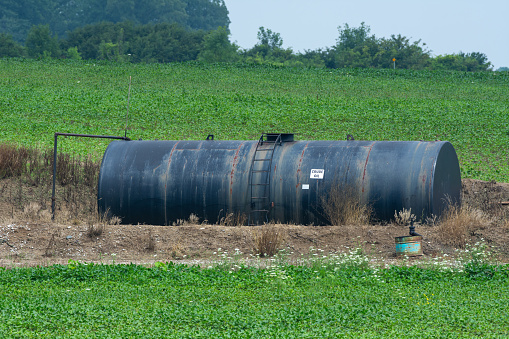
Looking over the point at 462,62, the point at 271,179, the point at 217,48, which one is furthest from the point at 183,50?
the point at 271,179

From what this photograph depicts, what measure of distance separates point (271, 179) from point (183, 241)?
3.00 meters

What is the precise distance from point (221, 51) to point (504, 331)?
9209 centimetres

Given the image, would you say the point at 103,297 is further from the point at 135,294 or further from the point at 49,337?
the point at 49,337

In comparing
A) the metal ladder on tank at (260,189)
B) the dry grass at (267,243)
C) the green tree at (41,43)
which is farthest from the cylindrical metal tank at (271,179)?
the green tree at (41,43)

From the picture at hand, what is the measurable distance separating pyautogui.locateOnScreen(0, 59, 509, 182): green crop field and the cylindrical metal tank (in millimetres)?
11200

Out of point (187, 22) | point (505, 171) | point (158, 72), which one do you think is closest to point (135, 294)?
point (505, 171)

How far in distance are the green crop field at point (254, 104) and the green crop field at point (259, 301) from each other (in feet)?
56.1

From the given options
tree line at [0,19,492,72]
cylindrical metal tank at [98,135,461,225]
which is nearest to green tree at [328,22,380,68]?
tree line at [0,19,492,72]

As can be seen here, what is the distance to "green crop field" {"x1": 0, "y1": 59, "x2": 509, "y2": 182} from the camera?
34.1 m

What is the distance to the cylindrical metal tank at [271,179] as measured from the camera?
16.1m

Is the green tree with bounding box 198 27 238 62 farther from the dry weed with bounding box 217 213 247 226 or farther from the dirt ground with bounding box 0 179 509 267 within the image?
the dirt ground with bounding box 0 179 509 267

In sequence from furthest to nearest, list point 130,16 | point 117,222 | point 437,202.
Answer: point 130,16 < point 117,222 < point 437,202

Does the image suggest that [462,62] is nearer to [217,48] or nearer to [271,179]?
[217,48]

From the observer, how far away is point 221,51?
9800cm
